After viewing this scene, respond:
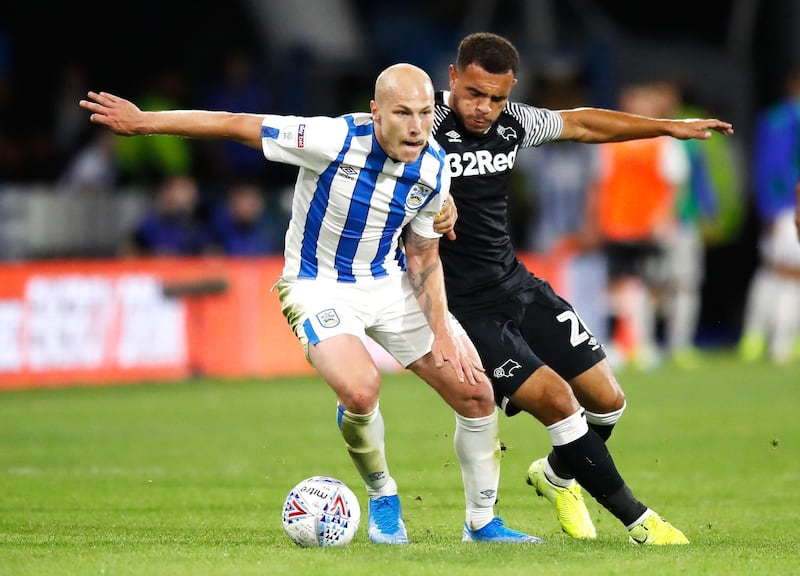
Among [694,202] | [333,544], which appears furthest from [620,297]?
[333,544]

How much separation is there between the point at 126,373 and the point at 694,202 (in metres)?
6.51

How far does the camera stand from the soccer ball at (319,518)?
648cm

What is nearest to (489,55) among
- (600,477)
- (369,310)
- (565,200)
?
(369,310)

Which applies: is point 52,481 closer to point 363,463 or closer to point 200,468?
point 200,468

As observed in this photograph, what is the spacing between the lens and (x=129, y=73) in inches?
826

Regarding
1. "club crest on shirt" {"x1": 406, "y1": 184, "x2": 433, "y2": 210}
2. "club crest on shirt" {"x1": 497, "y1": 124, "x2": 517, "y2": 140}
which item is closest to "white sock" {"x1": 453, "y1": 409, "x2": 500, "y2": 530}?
"club crest on shirt" {"x1": 406, "y1": 184, "x2": 433, "y2": 210}

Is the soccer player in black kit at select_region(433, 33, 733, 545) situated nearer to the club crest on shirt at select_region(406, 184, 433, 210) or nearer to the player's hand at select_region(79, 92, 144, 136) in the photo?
the club crest on shirt at select_region(406, 184, 433, 210)

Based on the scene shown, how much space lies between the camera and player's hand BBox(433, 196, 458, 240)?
6719 mm

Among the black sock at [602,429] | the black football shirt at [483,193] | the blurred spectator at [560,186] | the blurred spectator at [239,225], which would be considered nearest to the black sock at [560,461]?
the black sock at [602,429]

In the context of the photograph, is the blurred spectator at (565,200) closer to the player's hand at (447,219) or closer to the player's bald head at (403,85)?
the player's hand at (447,219)

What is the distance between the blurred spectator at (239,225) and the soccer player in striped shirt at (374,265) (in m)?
8.96

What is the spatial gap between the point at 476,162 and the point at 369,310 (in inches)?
34.6

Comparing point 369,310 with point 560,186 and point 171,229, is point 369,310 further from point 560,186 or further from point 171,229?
point 560,186

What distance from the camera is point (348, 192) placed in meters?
6.78
